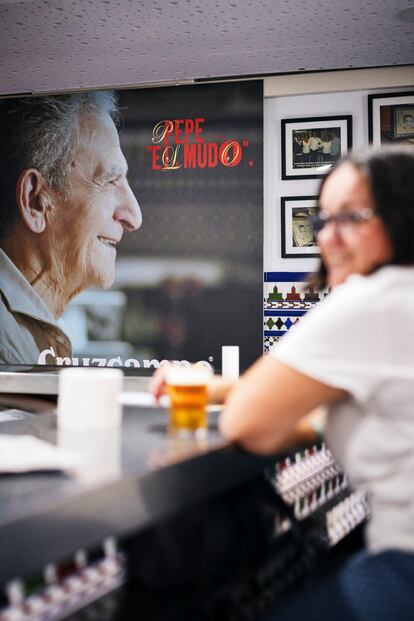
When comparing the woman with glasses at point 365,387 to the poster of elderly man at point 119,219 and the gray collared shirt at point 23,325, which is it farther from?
the gray collared shirt at point 23,325

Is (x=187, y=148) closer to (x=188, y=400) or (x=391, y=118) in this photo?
(x=391, y=118)

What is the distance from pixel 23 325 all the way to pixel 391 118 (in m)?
2.74

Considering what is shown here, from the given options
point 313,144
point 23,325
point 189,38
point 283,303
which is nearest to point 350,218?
point 189,38

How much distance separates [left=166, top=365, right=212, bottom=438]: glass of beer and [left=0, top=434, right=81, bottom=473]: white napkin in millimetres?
295

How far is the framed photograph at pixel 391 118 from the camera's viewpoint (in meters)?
4.29

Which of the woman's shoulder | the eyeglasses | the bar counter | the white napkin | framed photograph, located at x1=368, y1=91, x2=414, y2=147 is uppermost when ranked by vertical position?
framed photograph, located at x1=368, y1=91, x2=414, y2=147

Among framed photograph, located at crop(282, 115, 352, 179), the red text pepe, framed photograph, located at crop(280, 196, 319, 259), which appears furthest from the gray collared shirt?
framed photograph, located at crop(282, 115, 352, 179)

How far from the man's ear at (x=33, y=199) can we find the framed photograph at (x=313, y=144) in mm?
1616

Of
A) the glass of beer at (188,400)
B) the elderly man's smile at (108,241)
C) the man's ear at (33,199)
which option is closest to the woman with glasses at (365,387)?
the glass of beer at (188,400)

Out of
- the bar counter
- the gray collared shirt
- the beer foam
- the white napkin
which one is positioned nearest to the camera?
the bar counter

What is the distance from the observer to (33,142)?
462 centimetres

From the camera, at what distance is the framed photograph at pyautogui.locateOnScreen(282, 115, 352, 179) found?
4395mm

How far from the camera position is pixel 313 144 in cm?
445

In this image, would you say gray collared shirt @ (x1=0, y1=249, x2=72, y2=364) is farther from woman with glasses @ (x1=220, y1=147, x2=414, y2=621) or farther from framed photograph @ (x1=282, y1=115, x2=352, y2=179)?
woman with glasses @ (x1=220, y1=147, x2=414, y2=621)
